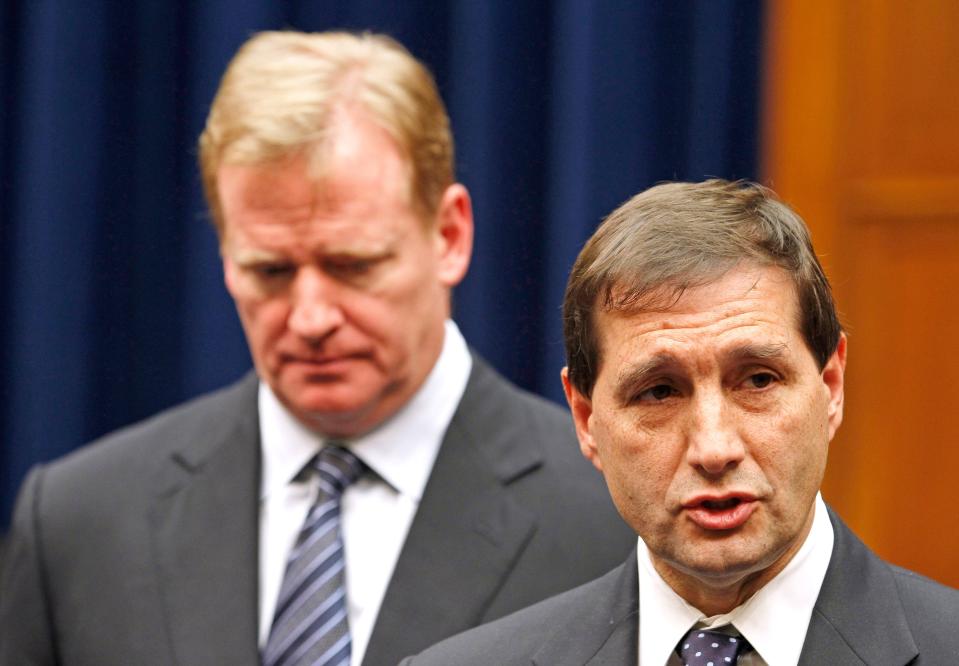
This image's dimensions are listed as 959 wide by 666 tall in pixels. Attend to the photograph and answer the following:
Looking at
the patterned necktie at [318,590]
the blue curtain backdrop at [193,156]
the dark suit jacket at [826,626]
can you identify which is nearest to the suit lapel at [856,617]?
the dark suit jacket at [826,626]

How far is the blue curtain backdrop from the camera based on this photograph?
10.2 feet

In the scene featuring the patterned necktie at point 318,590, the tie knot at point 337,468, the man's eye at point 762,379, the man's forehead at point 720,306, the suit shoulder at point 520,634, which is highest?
the man's forehead at point 720,306

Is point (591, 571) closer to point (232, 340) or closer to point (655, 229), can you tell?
point (655, 229)

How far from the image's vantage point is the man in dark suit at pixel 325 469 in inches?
85.4

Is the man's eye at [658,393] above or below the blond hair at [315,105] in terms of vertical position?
below

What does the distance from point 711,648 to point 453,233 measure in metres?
Result: 0.99

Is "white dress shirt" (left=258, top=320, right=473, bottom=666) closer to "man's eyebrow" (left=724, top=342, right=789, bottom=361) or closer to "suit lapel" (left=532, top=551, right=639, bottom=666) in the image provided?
"suit lapel" (left=532, top=551, right=639, bottom=666)

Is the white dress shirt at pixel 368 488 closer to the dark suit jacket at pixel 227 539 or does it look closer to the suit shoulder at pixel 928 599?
the dark suit jacket at pixel 227 539

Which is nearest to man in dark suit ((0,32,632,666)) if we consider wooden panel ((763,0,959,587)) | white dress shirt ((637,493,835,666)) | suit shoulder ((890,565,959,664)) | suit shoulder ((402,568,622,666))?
suit shoulder ((402,568,622,666))

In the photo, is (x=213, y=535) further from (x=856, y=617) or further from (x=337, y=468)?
(x=856, y=617)

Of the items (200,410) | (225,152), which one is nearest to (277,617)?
(200,410)

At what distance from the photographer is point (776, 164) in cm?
296

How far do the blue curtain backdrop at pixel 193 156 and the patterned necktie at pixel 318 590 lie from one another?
97 centimetres

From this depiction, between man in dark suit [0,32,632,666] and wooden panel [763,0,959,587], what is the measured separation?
73 centimetres
